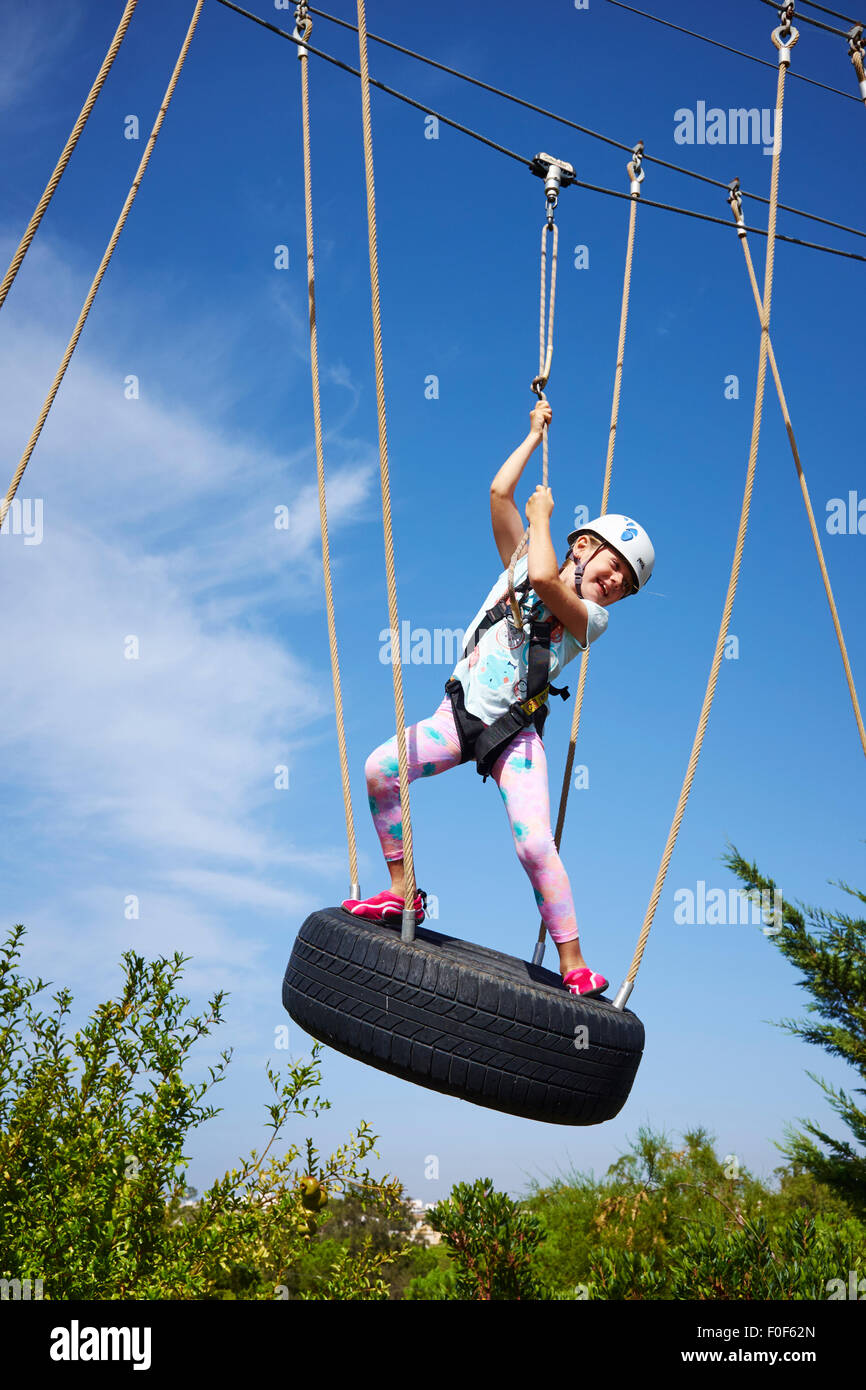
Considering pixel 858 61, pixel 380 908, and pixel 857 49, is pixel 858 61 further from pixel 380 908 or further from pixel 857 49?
pixel 380 908

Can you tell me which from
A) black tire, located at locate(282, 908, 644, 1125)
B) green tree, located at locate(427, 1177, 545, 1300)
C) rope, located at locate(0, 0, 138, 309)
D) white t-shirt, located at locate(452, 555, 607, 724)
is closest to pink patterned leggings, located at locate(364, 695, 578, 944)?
white t-shirt, located at locate(452, 555, 607, 724)

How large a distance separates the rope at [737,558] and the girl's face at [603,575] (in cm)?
31

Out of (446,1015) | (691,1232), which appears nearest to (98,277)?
(446,1015)

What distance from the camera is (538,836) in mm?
2865

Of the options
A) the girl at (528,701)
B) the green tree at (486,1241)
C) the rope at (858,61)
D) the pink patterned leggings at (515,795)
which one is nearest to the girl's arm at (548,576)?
the girl at (528,701)

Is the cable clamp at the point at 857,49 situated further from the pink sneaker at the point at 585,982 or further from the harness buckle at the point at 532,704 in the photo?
the pink sneaker at the point at 585,982

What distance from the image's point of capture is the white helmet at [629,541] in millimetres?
3090

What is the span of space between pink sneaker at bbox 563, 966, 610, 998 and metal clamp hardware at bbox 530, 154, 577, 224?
2.43 metres

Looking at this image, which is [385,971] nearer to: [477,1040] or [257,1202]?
[477,1040]

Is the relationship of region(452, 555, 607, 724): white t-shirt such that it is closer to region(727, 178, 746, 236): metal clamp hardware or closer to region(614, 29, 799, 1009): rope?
region(614, 29, 799, 1009): rope

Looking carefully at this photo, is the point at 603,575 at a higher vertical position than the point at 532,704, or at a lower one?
higher

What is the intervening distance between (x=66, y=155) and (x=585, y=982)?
2.54 metres

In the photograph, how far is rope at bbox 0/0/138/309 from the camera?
2480 mm
